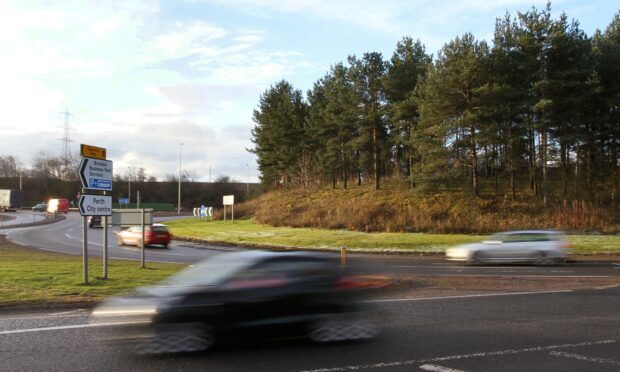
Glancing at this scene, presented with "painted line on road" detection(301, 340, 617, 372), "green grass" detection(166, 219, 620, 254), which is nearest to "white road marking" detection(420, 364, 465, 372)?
"painted line on road" detection(301, 340, 617, 372)

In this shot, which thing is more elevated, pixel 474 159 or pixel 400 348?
pixel 474 159

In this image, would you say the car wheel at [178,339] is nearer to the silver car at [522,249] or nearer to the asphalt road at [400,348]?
the asphalt road at [400,348]

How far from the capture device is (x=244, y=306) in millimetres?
7223

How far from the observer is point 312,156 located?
207 feet

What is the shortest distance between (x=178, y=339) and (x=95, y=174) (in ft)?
29.0

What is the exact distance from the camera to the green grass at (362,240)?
29672mm

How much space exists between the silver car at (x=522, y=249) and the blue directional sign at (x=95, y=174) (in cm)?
1539

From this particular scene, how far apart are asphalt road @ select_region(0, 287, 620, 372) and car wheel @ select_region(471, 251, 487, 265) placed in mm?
12565

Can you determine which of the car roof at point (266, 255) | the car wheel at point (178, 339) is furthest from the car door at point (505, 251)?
the car wheel at point (178, 339)

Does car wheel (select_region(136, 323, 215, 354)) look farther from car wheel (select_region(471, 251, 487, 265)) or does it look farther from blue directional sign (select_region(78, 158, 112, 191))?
car wheel (select_region(471, 251, 487, 265))

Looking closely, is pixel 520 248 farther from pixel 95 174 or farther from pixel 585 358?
pixel 95 174

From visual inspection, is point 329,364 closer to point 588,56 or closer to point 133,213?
point 133,213

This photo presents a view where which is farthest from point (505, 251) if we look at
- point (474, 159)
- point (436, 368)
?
point (474, 159)

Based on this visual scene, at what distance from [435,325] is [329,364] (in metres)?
3.25
